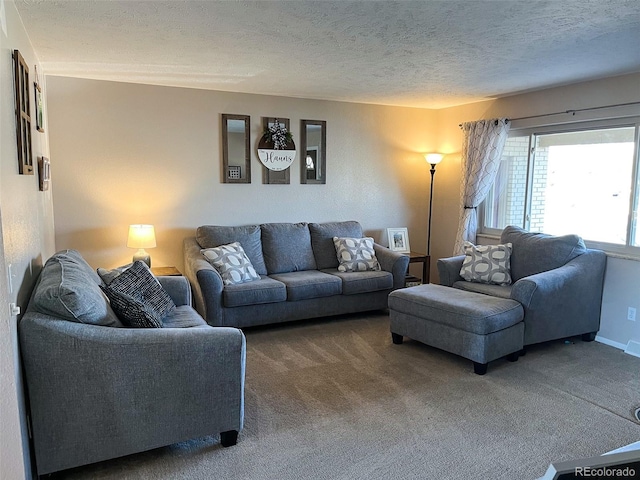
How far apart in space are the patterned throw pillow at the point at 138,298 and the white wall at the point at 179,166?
1532mm

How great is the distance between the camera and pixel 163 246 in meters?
4.67

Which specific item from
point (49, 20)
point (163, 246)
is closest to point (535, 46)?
point (49, 20)

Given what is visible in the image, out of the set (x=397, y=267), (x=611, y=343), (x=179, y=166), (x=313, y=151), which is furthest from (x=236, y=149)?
(x=611, y=343)

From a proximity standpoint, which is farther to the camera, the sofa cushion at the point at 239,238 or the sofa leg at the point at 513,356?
the sofa cushion at the point at 239,238

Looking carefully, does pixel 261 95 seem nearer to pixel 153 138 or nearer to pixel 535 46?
pixel 153 138

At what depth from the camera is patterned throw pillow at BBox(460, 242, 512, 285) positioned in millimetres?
4246

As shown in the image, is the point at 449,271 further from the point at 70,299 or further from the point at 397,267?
the point at 70,299

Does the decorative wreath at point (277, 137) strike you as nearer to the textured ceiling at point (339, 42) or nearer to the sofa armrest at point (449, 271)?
the textured ceiling at point (339, 42)

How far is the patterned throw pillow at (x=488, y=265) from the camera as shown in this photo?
425 cm

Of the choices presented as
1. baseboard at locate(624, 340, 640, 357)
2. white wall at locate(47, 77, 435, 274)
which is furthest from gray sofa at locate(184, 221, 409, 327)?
baseboard at locate(624, 340, 640, 357)

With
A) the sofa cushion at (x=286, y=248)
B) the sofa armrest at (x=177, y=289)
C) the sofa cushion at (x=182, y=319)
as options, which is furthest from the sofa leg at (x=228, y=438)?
the sofa cushion at (x=286, y=248)

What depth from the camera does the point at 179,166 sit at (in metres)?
4.66

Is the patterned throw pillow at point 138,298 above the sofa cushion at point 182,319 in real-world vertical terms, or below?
above

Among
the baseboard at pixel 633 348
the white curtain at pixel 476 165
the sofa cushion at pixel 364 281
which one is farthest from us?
the white curtain at pixel 476 165
